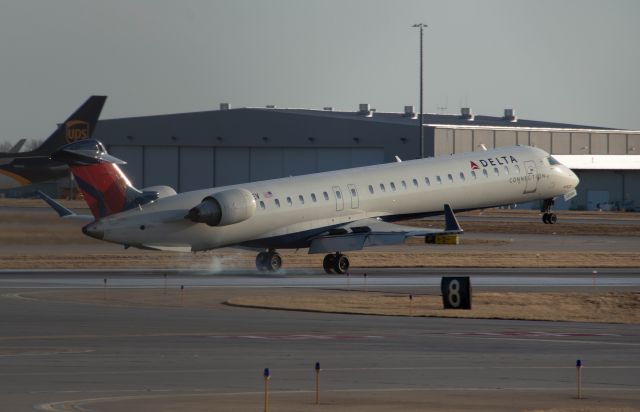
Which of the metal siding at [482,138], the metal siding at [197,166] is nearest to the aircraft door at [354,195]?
the metal siding at [482,138]

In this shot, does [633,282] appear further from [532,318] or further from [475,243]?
[475,243]

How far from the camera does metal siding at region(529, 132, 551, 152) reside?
4739 inches

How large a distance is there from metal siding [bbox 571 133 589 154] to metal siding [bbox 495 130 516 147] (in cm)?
697

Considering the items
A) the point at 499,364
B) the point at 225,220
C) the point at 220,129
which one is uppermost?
the point at 220,129

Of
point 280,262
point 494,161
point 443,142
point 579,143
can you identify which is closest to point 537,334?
point 280,262

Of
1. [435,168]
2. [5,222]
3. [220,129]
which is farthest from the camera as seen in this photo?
[220,129]

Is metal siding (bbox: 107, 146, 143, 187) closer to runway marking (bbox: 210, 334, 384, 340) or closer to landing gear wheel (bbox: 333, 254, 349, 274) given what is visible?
landing gear wheel (bbox: 333, 254, 349, 274)

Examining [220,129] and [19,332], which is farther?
[220,129]

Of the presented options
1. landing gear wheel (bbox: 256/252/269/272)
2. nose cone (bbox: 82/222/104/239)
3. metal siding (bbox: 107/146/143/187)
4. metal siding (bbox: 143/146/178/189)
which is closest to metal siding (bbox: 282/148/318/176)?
metal siding (bbox: 143/146/178/189)

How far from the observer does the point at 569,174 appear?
63.0 meters

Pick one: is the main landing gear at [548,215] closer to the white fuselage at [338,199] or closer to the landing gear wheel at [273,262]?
the white fuselage at [338,199]

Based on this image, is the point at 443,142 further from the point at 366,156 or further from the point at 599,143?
the point at 599,143

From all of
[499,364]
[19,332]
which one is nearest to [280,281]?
[19,332]

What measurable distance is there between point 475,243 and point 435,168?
1761 cm
